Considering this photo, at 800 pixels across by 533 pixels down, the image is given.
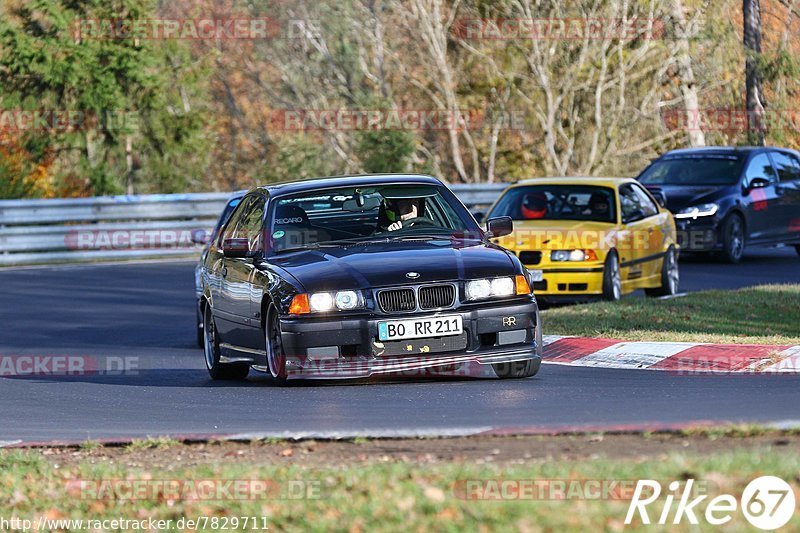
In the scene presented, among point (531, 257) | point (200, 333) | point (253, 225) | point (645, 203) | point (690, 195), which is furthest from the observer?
point (690, 195)

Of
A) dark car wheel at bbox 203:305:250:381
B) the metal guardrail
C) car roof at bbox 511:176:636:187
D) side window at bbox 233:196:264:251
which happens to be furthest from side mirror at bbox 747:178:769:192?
dark car wheel at bbox 203:305:250:381

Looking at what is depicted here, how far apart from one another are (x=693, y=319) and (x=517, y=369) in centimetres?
442

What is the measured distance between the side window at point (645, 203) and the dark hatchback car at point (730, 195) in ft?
12.4

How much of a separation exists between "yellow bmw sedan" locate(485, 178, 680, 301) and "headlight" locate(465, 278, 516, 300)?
249 inches

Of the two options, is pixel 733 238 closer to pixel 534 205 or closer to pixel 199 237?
pixel 534 205

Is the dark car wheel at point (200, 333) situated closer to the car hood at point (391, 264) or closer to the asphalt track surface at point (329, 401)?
the asphalt track surface at point (329, 401)

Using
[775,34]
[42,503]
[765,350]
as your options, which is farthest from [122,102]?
[42,503]

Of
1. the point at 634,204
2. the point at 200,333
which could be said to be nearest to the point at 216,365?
the point at 200,333

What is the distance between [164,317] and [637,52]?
20.9 meters

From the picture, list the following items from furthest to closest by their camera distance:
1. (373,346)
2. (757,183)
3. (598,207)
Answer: (757,183), (598,207), (373,346)

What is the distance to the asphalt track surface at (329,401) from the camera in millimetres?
8289

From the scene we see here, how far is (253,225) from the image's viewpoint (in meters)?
12.0

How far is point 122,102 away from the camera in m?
33.9

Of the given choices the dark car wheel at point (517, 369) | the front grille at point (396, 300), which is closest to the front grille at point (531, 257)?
the dark car wheel at point (517, 369)
